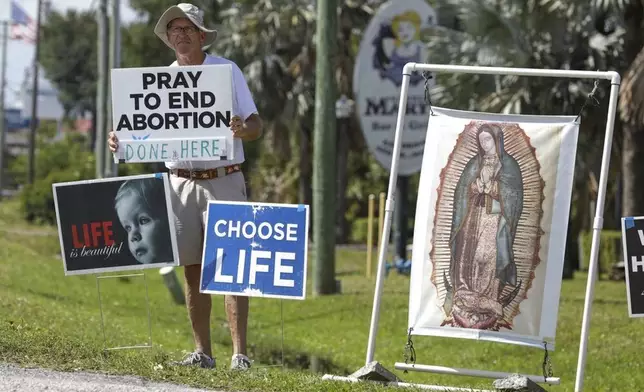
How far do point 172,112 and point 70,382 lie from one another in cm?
219

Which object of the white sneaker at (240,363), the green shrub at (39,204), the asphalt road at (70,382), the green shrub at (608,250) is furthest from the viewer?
the green shrub at (39,204)

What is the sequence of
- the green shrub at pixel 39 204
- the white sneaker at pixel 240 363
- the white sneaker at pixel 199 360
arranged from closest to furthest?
1. the white sneaker at pixel 240 363
2. the white sneaker at pixel 199 360
3. the green shrub at pixel 39 204

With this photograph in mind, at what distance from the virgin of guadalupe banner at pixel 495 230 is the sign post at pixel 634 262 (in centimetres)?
59

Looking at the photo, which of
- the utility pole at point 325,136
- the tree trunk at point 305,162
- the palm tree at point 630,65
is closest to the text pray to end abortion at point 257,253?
the utility pole at point 325,136

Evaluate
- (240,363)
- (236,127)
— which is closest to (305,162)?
(236,127)

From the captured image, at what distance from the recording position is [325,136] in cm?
2011

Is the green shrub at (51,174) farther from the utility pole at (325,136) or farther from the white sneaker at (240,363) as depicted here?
the white sneaker at (240,363)

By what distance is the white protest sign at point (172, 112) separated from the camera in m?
9.06

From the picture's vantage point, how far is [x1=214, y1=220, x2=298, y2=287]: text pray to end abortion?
8.87 metres

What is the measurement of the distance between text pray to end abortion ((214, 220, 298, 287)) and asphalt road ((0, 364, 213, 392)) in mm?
1117

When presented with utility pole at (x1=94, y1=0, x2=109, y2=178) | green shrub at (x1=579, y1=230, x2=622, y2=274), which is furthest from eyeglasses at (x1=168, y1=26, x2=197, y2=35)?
green shrub at (x1=579, y1=230, x2=622, y2=274)

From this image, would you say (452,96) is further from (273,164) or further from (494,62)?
(273,164)

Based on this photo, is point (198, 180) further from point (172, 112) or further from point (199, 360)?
point (199, 360)

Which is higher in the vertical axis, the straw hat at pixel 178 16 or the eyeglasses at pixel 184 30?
the straw hat at pixel 178 16
